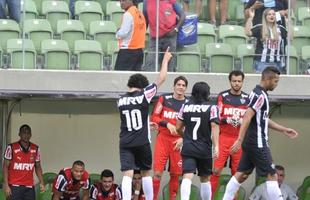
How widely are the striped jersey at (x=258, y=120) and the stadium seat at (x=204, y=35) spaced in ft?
11.2

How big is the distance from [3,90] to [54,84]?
2.55 ft

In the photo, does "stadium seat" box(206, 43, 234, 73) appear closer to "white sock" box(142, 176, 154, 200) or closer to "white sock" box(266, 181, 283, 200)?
"white sock" box(142, 176, 154, 200)

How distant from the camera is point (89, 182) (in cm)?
1728

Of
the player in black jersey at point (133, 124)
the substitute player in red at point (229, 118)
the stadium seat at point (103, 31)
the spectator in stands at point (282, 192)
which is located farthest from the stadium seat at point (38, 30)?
the spectator in stands at point (282, 192)

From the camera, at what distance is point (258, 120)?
43.6 feet

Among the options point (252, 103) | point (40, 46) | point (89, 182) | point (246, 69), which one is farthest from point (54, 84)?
point (252, 103)

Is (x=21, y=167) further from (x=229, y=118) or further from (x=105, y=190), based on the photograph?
(x=229, y=118)

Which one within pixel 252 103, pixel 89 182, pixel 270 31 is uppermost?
pixel 270 31

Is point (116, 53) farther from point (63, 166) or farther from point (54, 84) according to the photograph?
point (63, 166)

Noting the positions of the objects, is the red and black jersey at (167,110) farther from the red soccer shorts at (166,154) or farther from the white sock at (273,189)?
the white sock at (273,189)

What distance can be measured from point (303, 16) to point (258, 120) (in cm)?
450

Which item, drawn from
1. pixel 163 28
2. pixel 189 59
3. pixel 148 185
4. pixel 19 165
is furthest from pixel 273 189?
pixel 19 165

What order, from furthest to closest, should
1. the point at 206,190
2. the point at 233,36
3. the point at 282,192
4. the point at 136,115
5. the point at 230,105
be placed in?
1. the point at 282,192
2. the point at 233,36
3. the point at 230,105
4. the point at 206,190
5. the point at 136,115

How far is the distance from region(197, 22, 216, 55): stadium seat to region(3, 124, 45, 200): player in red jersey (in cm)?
321
